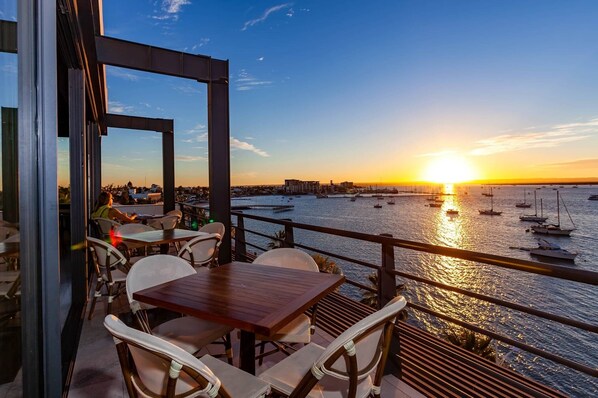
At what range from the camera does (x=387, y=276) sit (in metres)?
2.37

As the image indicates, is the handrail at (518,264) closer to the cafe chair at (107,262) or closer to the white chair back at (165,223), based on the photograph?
the cafe chair at (107,262)

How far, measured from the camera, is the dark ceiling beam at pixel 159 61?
13.8ft

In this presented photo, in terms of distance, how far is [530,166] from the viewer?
93.5ft

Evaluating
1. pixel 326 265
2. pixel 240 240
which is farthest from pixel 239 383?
pixel 326 265

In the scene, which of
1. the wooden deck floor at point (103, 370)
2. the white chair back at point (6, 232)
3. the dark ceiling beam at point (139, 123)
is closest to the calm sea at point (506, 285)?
the wooden deck floor at point (103, 370)

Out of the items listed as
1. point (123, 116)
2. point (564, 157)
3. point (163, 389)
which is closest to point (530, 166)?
point (564, 157)

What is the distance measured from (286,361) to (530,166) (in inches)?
1386

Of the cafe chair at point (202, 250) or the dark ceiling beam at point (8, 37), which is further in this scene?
the cafe chair at point (202, 250)

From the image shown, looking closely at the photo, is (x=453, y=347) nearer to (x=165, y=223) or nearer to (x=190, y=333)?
(x=190, y=333)

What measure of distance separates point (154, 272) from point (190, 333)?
474 millimetres

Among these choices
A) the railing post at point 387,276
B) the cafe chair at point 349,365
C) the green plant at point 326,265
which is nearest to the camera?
the cafe chair at point 349,365

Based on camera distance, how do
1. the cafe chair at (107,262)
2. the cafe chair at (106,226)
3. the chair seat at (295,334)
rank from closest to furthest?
the chair seat at (295,334), the cafe chair at (107,262), the cafe chair at (106,226)

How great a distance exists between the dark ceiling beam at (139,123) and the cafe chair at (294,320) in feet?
23.8

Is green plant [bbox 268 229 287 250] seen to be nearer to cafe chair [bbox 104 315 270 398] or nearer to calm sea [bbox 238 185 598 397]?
cafe chair [bbox 104 315 270 398]
